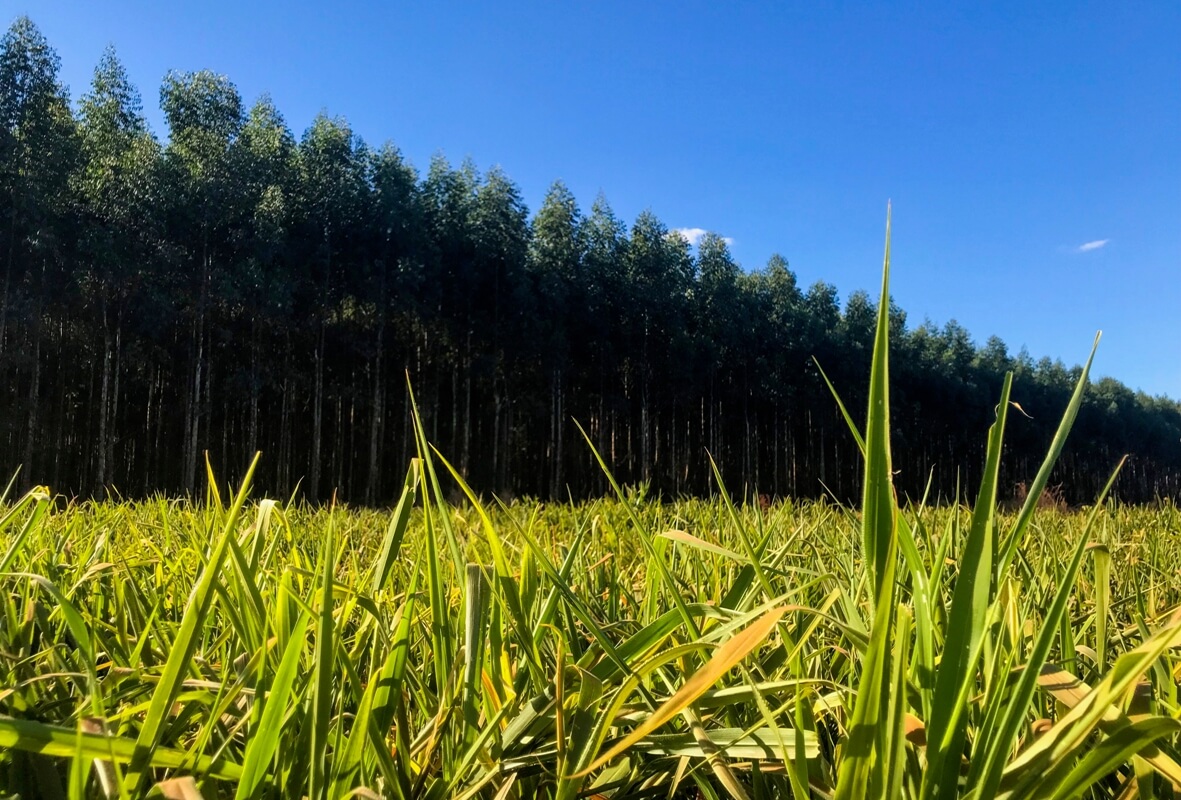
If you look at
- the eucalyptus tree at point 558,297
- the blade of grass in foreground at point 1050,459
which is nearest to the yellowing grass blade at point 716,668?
the blade of grass in foreground at point 1050,459

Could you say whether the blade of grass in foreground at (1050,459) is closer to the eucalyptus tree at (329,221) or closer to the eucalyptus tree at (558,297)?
the eucalyptus tree at (329,221)

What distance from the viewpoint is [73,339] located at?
56.5 feet

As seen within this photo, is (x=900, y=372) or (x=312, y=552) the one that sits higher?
(x=900, y=372)

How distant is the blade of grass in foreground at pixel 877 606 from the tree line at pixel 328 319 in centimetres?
1070

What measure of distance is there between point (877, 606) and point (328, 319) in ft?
Answer: 68.4

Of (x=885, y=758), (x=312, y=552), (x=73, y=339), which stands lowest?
(x=312, y=552)

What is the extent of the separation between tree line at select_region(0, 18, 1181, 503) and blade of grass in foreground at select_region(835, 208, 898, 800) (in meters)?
10.7

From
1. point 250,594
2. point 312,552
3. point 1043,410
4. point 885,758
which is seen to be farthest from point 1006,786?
point 1043,410

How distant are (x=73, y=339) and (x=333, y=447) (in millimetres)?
7110

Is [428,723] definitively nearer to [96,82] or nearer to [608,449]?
[96,82]

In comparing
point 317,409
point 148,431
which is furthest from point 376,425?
point 148,431

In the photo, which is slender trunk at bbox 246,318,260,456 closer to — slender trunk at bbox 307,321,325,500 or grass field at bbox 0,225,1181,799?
slender trunk at bbox 307,321,325,500

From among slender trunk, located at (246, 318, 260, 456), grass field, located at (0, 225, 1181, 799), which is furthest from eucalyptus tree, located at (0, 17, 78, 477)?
grass field, located at (0, 225, 1181, 799)

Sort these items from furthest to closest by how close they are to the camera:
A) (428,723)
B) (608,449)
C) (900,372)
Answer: (900,372), (608,449), (428,723)
